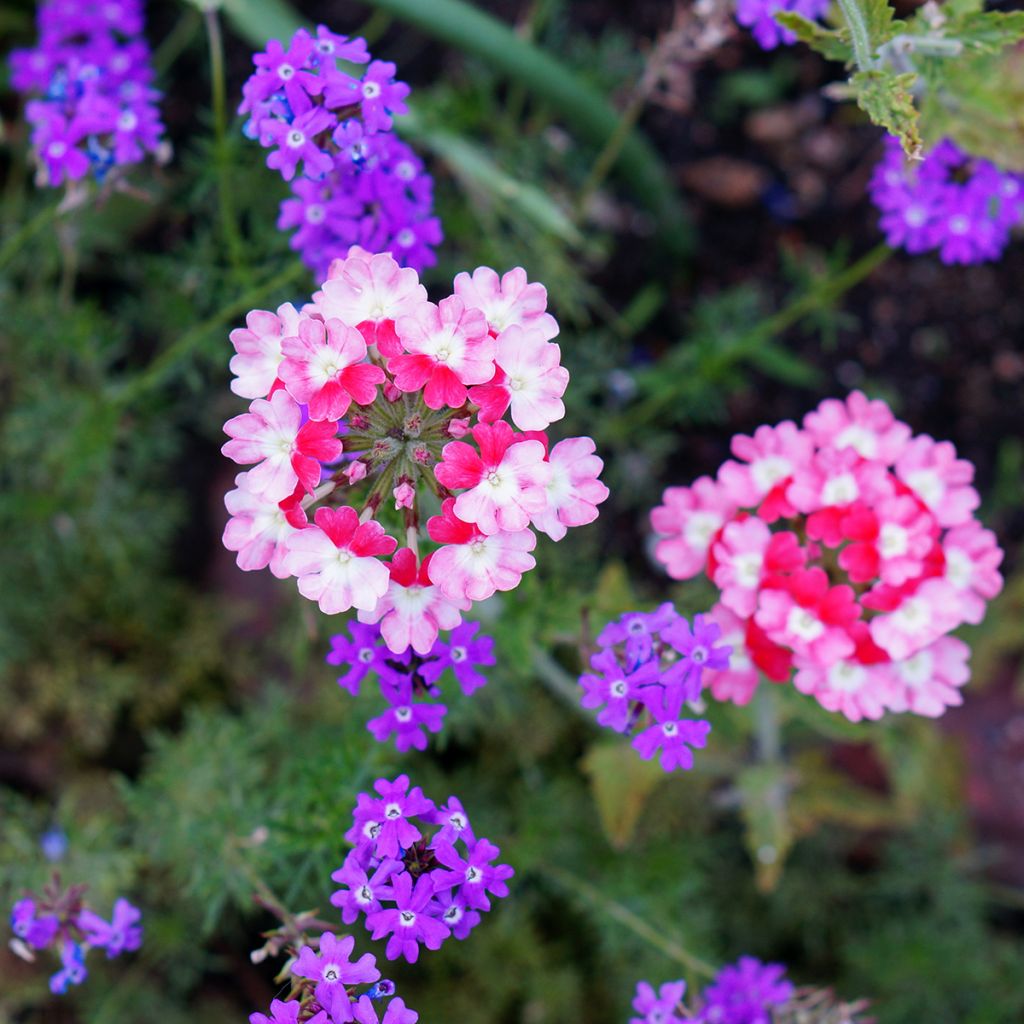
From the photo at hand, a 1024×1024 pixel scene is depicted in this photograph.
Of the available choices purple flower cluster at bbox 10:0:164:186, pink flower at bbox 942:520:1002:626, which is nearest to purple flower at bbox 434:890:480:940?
pink flower at bbox 942:520:1002:626

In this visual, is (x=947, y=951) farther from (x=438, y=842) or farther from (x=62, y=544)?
(x=62, y=544)

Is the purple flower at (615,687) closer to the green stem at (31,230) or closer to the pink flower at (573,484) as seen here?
the pink flower at (573,484)

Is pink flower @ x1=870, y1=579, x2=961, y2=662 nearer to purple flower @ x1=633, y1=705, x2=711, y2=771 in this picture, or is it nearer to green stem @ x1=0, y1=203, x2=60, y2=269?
purple flower @ x1=633, y1=705, x2=711, y2=771

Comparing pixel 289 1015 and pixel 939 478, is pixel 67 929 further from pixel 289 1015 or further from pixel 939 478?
pixel 939 478

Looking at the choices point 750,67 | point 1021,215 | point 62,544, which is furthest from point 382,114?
point 750,67

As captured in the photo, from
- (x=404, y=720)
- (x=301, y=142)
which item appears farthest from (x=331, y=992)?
(x=301, y=142)

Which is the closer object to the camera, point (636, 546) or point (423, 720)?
point (423, 720)

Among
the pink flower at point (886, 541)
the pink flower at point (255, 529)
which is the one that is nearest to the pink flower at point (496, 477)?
the pink flower at point (255, 529)
